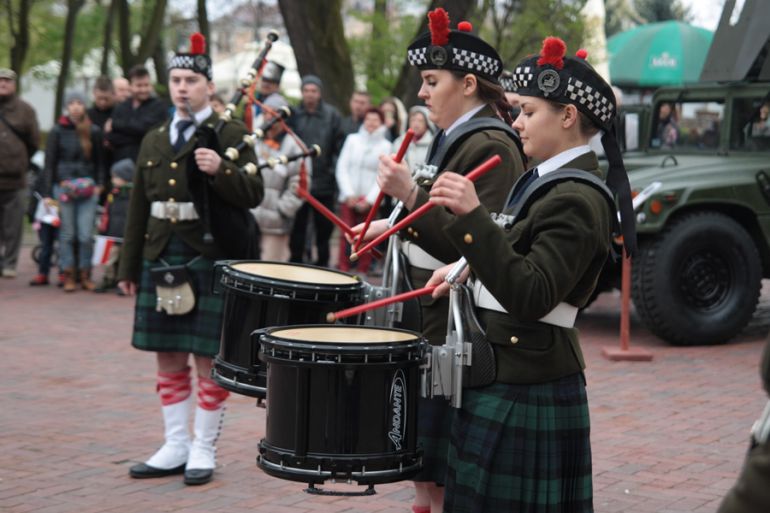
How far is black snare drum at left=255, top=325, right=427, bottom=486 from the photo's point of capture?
12.2ft

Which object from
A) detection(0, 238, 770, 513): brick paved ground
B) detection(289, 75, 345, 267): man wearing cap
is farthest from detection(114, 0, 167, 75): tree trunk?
detection(0, 238, 770, 513): brick paved ground

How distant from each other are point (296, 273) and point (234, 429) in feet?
7.63

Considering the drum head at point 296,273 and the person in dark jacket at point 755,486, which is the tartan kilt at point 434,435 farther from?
the person in dark jacket at point 755,486

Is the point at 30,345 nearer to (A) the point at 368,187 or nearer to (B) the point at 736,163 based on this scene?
(A) the point at 368,187

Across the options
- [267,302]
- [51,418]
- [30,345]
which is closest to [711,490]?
[267,302]

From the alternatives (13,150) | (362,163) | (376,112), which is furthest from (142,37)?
(362,163)

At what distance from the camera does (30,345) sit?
31.5ft

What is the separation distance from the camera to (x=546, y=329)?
A: 3684 millimetres

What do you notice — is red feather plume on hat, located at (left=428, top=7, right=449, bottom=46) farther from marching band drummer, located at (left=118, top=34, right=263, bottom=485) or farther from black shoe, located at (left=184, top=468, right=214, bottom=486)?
black shoe, located at (left=184, top=468, right=214, bottom=486)

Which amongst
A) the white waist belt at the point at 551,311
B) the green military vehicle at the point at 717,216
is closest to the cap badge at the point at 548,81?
the white waist belt at the point at 551,311

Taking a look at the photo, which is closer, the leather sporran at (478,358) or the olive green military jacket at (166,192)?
the leather sporran at (478,358)

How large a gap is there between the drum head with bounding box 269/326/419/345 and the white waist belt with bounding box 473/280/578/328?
0.26m

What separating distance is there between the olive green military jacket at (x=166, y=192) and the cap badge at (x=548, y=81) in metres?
2.28

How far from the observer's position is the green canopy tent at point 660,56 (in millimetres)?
25828
